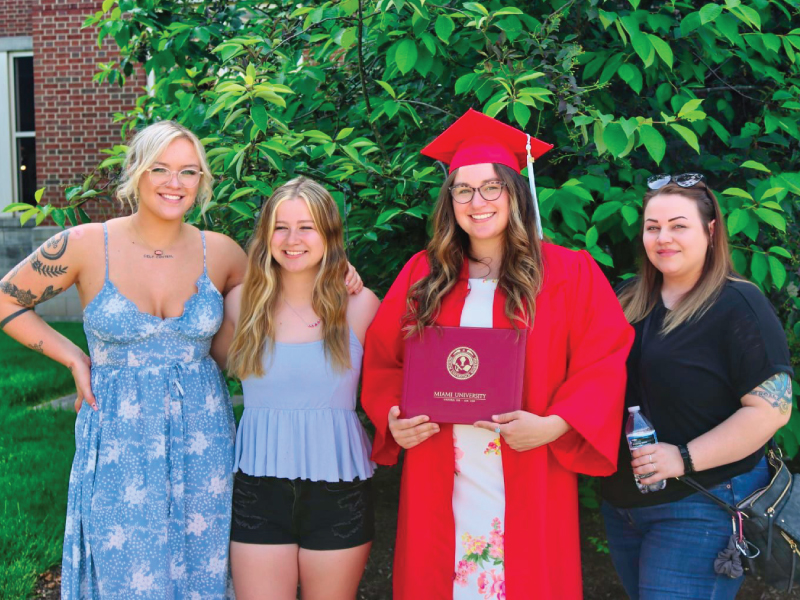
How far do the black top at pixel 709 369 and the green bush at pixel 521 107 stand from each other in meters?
0.35

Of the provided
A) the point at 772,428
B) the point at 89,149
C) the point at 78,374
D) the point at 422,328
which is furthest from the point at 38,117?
the point at 772,428

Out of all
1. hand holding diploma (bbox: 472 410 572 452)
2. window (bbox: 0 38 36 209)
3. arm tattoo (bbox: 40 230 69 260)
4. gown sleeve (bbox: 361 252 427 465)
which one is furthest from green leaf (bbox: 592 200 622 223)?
window (bbox: 0 38 36 209)

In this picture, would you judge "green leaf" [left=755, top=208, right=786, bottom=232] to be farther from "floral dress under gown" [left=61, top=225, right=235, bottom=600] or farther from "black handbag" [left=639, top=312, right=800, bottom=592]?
"floral dress under gown" [left=61, top=225, right=235, bottom=600]

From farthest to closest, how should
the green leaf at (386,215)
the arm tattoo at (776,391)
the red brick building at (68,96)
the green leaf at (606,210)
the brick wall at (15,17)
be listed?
the brick wall at (15,17) → the red brick building at (68,96) → the green leaf at (386,215) → the green leaf at (606,210) → the arm tattoo at (776,391)

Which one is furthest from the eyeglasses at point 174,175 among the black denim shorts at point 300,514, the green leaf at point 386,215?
the black denim shorts at point 300,514

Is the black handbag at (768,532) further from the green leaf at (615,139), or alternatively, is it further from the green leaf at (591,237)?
the green leaf at (615,139)

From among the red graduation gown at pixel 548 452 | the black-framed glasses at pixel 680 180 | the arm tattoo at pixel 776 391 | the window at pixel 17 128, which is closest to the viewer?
the arm tattoo at pixel 776 391

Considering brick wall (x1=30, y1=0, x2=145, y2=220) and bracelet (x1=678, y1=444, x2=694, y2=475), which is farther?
brick wall (x1=30, y1=0, x2=145, y2=220)

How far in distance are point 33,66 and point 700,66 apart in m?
10.5

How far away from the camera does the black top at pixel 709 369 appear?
220 cm

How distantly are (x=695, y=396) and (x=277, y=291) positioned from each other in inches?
55.9

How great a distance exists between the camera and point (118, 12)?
152 inches

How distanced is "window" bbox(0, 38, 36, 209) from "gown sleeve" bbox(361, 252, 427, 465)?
10.3 metres

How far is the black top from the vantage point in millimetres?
2197
